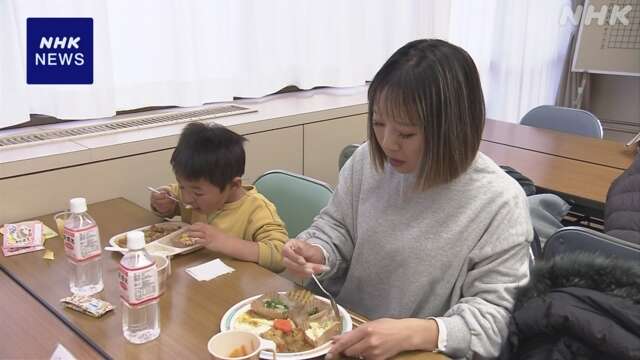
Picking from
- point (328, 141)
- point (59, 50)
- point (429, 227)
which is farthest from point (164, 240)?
point (328, 141)

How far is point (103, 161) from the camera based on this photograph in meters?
1.78

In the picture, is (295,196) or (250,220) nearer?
(250,220)

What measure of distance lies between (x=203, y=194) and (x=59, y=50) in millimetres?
812

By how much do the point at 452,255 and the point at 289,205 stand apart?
0.73 m

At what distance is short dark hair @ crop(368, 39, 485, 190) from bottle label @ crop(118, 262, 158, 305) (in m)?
0.54

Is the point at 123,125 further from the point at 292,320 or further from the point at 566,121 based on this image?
the point at 566,121

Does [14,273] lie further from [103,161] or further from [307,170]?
[307,170]

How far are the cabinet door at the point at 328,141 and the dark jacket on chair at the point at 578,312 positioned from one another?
4.80ft

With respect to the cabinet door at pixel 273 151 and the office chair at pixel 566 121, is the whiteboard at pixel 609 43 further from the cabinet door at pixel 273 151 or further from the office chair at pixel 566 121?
the cabinet door at pixel 273 151

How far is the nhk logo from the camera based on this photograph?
6.05 feet

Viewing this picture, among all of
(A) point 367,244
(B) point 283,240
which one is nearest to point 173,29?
(B) point 283,240

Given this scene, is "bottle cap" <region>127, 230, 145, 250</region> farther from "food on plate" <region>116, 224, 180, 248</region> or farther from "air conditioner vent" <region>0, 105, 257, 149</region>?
"air conditioner vent" <region>0, 105, 257, 149</region>

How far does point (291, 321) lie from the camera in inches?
41.7

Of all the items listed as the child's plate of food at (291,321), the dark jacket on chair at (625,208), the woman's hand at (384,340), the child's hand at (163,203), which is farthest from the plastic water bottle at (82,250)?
the dark jacket on chair at (625,208)
